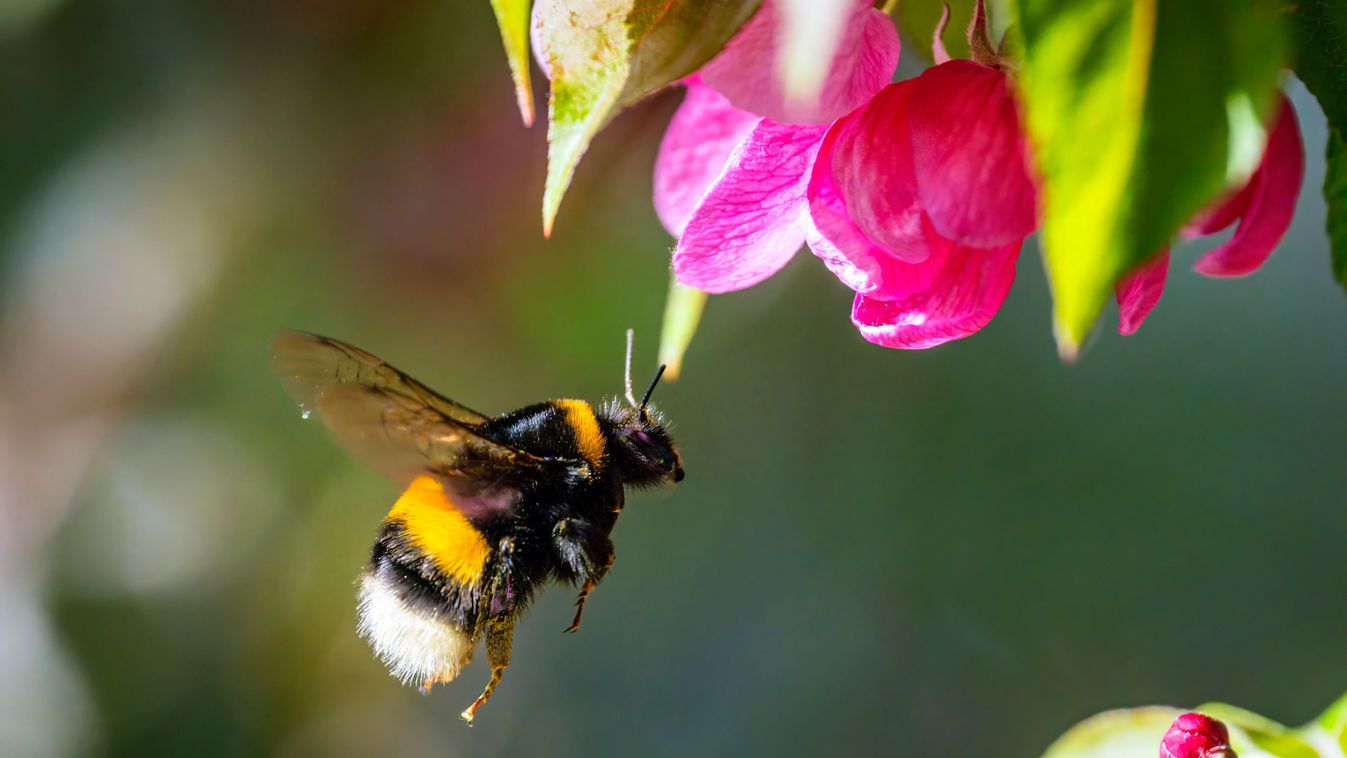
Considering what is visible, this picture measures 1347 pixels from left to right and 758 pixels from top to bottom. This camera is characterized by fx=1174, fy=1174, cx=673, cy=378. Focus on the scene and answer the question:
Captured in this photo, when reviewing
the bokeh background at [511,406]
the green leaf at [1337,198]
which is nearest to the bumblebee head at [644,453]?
the green leaf at [1337,198]

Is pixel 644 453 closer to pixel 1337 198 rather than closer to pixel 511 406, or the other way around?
pixel 1337 198

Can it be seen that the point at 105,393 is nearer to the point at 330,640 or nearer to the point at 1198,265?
the point at 330,640

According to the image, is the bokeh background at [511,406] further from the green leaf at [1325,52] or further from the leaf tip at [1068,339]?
the leaf tip at [1068,339]

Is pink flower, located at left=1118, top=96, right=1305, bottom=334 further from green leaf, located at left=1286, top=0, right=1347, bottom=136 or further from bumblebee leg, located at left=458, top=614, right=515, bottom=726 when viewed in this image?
bumblebee leg, located at left=458, top=614, right=515, bottom=726

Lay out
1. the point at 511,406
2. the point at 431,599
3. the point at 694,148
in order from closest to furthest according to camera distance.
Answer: the point at 694,148 < the point at 431,599 < the point at 511,406

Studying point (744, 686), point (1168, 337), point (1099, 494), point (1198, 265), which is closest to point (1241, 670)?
point (1099, 494)

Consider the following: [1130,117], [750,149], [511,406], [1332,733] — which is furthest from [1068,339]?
[511,406]

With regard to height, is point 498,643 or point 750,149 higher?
point 750,149
